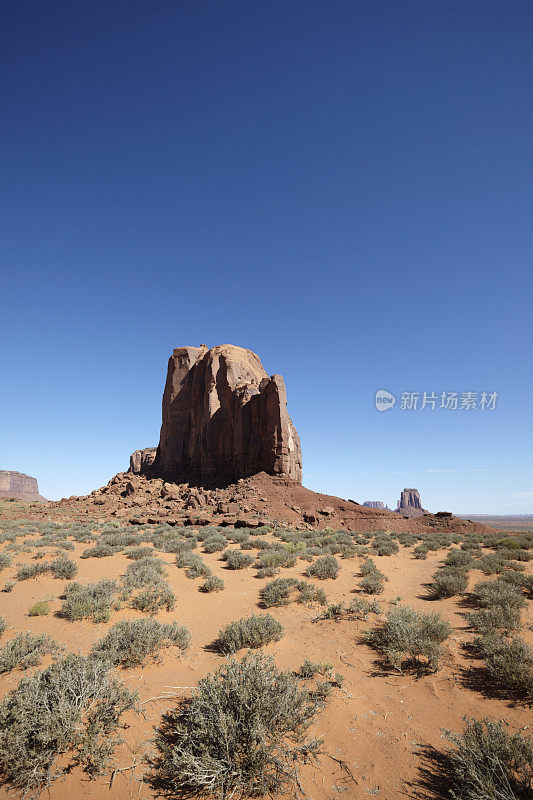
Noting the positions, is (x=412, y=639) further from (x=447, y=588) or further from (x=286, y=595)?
Answer: (x=447, y=588)

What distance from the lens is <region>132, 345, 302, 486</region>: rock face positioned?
3744cm

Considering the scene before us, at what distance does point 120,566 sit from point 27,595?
322 centimetres

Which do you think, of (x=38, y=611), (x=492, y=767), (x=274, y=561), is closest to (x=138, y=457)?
(x=274, y=561)

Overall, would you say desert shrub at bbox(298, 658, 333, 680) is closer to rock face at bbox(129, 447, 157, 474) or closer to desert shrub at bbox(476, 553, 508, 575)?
desert shrub at bbox(476, 553, 508, 575)

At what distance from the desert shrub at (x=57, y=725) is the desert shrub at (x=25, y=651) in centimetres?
144

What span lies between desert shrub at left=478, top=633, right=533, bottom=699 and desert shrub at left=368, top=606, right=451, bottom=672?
2.32 feet

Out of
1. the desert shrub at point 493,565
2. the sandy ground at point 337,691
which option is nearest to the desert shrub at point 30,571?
the sandy ground at point 337,691

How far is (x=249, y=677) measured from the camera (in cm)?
370

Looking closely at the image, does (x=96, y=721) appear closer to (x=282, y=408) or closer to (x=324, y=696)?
(x=324, y=696)

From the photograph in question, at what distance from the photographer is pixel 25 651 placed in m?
4.88

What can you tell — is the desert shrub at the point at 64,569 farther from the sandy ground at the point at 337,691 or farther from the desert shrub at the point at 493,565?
the desert shrub at the point at 493,565

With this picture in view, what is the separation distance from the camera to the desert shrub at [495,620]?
19.9 feet

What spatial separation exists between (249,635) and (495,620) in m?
4.91

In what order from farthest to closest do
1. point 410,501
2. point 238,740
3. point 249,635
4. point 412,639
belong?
point 410,501 < point 249,635 < point 412,639 < point 238,740
